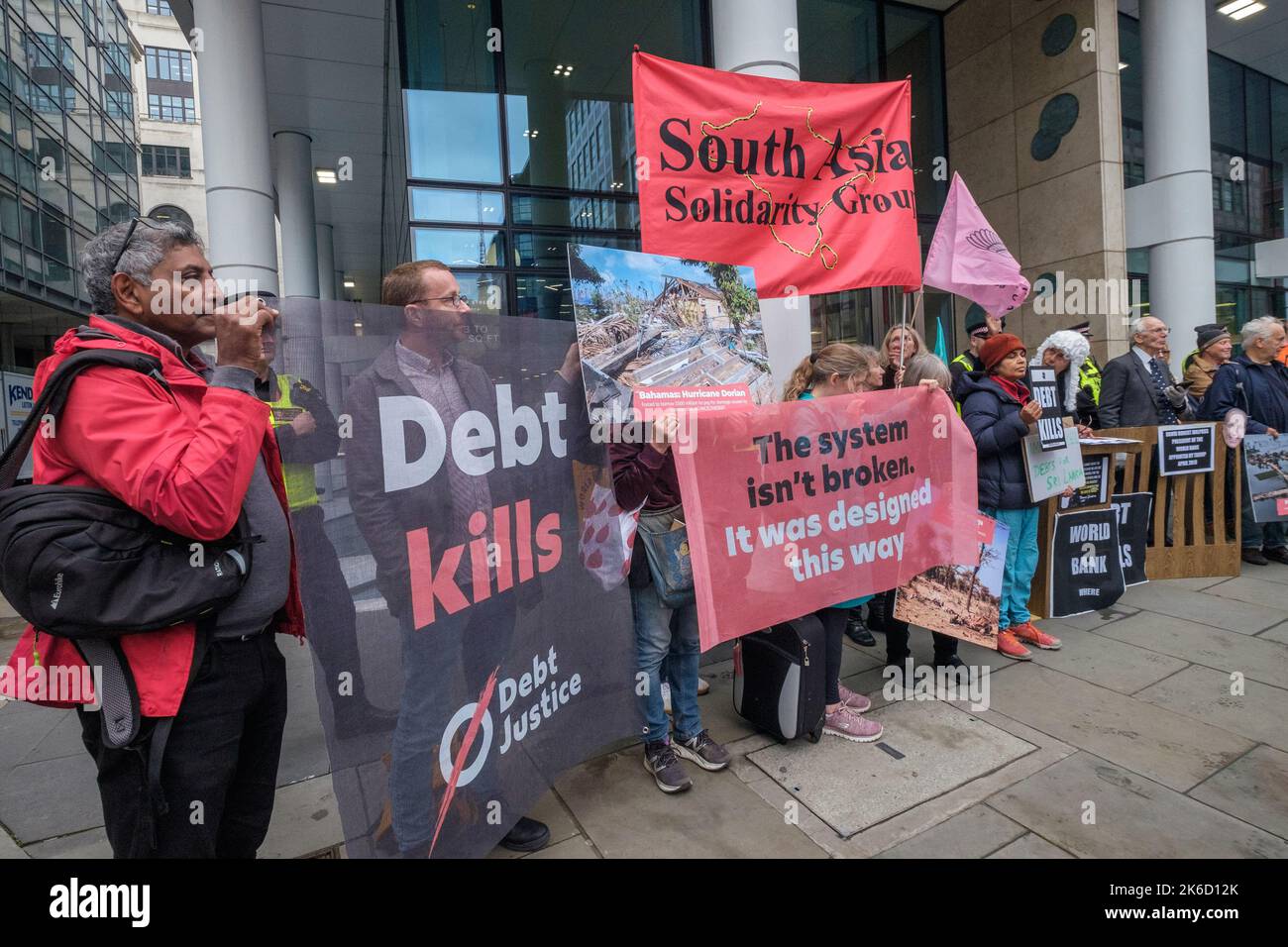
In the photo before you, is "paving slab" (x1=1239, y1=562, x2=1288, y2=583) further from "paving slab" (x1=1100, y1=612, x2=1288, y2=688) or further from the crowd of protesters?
the crowd of protesters

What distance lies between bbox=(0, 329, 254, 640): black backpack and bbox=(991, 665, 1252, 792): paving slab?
3639 millimetres

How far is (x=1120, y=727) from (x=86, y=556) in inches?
162

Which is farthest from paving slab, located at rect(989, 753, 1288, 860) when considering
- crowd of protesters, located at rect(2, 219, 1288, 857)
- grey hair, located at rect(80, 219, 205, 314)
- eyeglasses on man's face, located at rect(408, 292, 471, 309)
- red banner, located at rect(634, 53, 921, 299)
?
grey hair, located at rect(80, 219, 205, 314)

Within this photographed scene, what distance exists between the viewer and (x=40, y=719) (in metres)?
3.82

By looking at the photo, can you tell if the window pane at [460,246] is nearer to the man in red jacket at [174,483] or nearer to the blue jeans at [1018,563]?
the blue jeans at [1018,563]

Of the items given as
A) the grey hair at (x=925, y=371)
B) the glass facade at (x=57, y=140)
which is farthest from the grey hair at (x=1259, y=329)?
the glass facade at (x=57, y=140)

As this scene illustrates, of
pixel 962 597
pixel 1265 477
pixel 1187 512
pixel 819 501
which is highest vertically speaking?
pixel 819 501

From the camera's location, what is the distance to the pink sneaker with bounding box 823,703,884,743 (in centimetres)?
329

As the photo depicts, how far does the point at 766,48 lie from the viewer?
474cm

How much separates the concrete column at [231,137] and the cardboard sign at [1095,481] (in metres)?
6.75

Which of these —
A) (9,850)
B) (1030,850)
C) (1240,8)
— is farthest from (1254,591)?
(1240,8)

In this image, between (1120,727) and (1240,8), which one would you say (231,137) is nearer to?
(1120,727)
